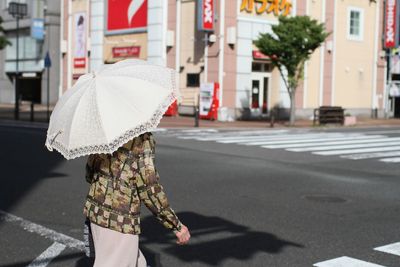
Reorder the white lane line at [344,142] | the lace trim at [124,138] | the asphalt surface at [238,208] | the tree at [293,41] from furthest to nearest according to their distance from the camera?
1. the tree at [293,41]
2. the white lane line at [344,142]
3. the asphalt surface at [238,208]
4. the lace trim at [124,138]

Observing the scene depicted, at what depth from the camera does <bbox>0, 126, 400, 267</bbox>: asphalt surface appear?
599 centimetres

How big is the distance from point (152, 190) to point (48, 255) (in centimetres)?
276

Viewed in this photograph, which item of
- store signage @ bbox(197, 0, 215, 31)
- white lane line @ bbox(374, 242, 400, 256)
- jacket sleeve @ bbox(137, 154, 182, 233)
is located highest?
store signage @ bbox(197, 0, 215, 31)

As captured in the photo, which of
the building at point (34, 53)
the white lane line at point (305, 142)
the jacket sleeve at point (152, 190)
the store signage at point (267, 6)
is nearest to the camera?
the jacket sleeve at point (152, 190)

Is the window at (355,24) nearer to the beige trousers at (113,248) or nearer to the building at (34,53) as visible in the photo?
the building at (34,53)

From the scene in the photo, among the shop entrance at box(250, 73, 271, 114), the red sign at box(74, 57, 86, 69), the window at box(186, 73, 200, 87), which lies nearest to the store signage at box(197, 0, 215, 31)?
the window at box(186, 73, 200, 87)

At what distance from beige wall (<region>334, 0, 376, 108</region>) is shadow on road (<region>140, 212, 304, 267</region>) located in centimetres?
3124

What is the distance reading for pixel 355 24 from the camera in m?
38.2

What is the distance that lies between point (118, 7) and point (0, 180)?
27.2 metres

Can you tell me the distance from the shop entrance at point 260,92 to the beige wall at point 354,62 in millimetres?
5759

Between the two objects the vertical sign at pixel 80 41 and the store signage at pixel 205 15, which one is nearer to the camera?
the store signage at pixel 205 15

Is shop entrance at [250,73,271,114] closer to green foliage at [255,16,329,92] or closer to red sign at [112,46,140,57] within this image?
green foliage at [255,16,329,92]

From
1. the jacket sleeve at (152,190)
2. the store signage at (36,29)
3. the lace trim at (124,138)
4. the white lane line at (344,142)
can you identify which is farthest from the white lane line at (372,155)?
the store signage at (36,29)

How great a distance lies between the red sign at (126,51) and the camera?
115ft
